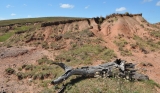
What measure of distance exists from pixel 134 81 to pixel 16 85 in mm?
8122

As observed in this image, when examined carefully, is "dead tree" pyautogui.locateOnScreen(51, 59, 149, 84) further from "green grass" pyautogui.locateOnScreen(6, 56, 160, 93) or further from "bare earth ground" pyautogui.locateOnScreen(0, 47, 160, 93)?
"bare earth ground" pyautogui.locateOnScreen(0, 47, 160, 93)

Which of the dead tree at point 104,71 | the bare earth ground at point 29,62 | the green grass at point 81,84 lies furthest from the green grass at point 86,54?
the dead tree at point 104,71

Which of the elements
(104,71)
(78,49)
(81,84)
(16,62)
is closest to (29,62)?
(16,62)

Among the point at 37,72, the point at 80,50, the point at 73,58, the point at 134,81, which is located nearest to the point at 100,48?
the point at 80,50

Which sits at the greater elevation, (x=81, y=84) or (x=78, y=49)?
(x=78, y=49)

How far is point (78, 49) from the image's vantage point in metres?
23.8

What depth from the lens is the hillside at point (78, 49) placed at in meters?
16.6

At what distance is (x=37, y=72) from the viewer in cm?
1845

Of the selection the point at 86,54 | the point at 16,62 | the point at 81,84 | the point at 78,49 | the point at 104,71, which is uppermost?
the point at 104,71

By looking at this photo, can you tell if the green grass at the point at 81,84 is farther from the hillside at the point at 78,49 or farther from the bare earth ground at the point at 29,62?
the bare earth ground at the point at 29,62

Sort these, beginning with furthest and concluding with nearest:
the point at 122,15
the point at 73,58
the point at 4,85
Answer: the point at 122,15, the point at 73,58, the point at 4,85

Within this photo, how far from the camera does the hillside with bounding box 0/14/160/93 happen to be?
16.6 m

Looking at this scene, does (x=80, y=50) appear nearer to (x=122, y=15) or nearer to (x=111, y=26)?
(x=111, y=26)

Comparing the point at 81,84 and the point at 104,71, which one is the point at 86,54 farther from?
the point at 81,84
